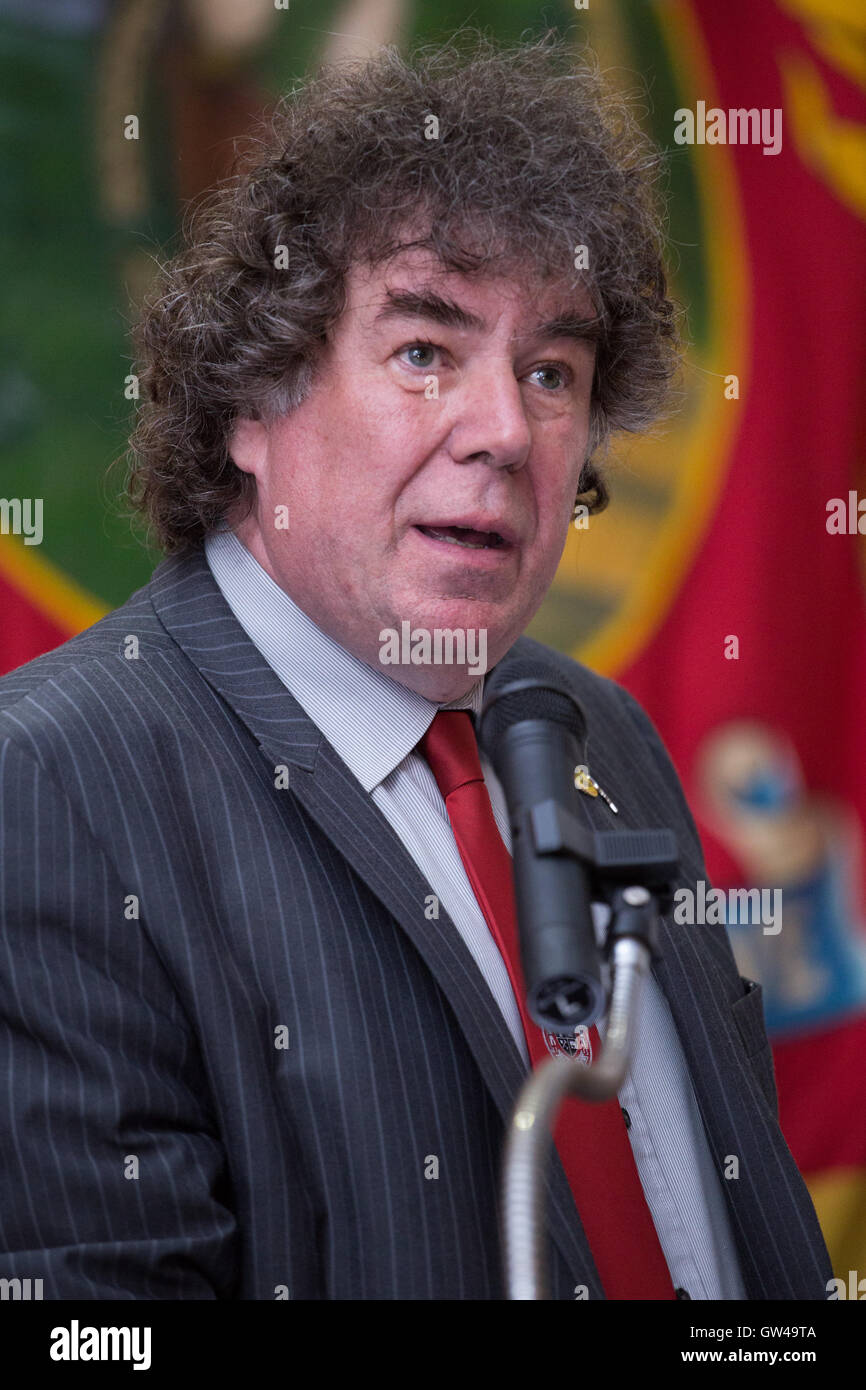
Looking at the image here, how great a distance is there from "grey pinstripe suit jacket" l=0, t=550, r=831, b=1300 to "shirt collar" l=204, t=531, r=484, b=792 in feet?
0.14

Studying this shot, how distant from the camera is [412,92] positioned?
1468mm

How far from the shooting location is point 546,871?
780 mm

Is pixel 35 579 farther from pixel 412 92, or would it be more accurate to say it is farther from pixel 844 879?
pixel 844 879

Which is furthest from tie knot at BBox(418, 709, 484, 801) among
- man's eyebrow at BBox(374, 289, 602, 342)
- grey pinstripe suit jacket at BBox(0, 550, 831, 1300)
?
man's eyebrow at BBox(374, 289, 602, 342)

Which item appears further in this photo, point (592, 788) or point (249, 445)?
point (592, 788)

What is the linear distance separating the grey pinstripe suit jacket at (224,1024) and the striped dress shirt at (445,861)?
2.4 inches

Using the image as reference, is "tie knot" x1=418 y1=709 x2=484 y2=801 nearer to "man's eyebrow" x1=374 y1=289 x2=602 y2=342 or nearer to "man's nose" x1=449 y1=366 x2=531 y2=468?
"man's nose" x1=449 y1=366 x2=531 y2=468

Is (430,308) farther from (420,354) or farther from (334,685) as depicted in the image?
(334,685)

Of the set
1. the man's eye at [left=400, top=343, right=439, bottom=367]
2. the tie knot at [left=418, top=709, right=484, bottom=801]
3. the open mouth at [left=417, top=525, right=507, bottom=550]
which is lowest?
the tie knot at [left=418, top=709, right=484, bottom=801]

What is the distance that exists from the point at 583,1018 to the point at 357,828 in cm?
50

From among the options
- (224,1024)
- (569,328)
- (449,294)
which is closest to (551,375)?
(569,328)

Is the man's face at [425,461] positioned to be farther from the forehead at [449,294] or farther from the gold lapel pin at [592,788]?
the gold lapel pin at [592,788]

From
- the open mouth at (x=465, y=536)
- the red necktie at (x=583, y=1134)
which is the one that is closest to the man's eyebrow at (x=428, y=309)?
the open mouth at (x=465, y=536)

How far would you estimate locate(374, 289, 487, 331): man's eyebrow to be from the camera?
1305mm
